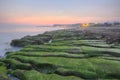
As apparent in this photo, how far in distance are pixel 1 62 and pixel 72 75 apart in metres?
16.6

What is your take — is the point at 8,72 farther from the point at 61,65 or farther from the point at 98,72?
the point at 98,72

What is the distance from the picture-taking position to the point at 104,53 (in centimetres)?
3956

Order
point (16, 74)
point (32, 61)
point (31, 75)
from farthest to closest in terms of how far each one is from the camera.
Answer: point (32, 61) < point (16, 74) < point (31, 75)

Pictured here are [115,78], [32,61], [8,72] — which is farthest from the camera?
[32,61]

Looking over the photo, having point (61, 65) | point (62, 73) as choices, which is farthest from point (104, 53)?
point (62, 73)

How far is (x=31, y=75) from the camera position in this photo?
28.0 metres

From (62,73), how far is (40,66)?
697 cm

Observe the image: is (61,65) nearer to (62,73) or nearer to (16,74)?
(62,73)

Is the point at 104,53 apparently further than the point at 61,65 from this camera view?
Yes

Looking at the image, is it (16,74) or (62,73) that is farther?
(16,74)

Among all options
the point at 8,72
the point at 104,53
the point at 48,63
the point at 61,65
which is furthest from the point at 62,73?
the point at 104,53

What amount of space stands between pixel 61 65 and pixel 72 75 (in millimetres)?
4488

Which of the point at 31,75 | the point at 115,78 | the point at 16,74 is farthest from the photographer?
the point at 16,74

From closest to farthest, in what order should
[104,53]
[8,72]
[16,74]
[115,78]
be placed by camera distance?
[115,78]
[16,74]
[8,72]
[104,53]
